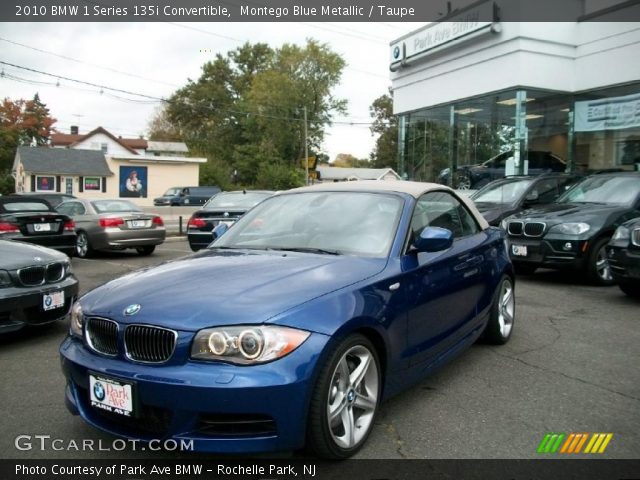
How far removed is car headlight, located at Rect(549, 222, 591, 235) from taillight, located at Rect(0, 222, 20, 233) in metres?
8.75

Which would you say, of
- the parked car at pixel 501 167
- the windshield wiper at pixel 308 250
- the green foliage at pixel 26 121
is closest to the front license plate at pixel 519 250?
the windshield wiper at pixel 308 250

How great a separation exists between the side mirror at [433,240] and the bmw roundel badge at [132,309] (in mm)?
1738

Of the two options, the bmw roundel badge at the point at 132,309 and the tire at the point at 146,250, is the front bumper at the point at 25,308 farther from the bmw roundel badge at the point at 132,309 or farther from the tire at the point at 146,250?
the tire at the point at 146,250

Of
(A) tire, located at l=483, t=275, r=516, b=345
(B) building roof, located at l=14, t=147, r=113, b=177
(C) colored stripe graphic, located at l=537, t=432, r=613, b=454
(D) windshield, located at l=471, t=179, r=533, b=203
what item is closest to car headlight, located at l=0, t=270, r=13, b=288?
(A) tire, located at l=483, t=275, r=516, b=345

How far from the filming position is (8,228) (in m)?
9.45

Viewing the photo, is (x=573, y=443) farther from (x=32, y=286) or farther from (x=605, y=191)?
(x=605, y=191)

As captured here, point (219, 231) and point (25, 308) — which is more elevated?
point (219, 231)

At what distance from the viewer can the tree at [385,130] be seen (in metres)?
80.6

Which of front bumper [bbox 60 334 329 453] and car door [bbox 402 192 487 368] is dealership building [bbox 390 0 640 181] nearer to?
car door [bbox 402 192 487 368]

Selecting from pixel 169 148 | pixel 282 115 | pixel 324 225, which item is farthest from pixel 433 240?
pixel 169 148

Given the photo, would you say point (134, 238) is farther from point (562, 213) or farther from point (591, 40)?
point (591, 40)

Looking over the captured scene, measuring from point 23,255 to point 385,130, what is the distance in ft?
263

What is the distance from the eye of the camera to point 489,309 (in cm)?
475

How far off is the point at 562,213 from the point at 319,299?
6.86m
